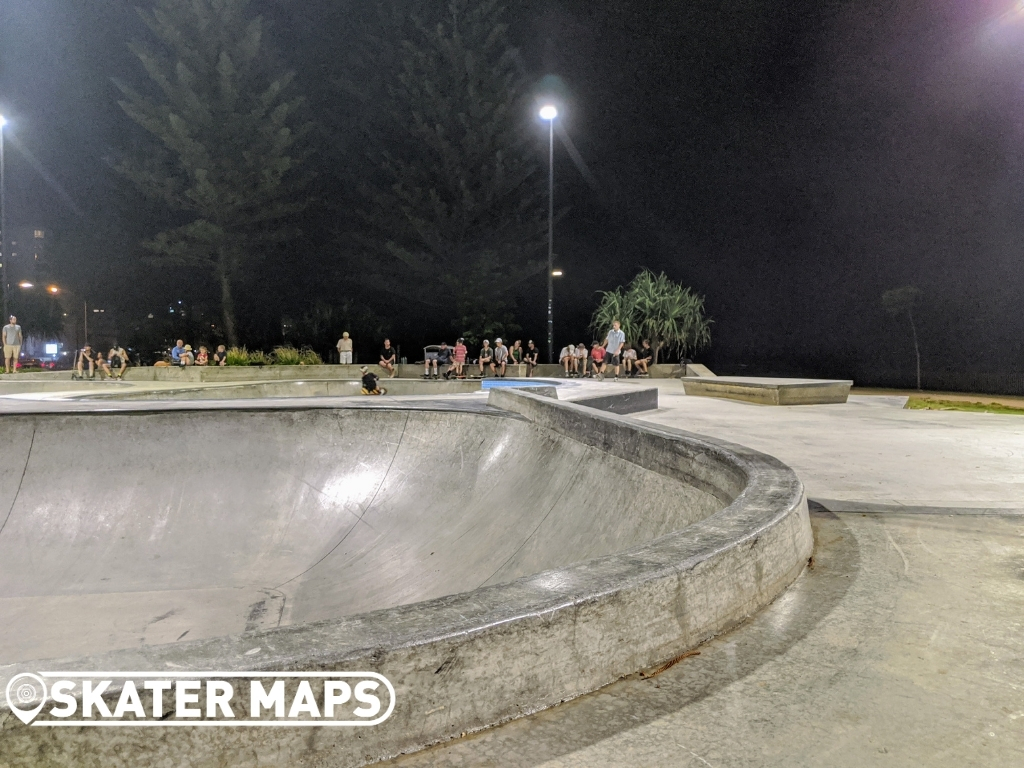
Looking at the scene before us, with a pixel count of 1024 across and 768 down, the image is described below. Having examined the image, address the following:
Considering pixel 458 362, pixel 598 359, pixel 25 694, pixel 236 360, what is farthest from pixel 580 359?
pixel 25 694

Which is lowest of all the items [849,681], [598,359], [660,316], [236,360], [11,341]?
[849,681]

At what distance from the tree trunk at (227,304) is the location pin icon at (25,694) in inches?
1136

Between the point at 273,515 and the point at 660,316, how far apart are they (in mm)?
18582

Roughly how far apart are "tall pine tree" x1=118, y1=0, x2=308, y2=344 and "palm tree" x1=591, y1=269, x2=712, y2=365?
15.3 m

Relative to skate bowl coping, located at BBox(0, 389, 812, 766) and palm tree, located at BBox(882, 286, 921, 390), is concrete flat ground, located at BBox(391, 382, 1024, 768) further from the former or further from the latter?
palm tree, located at BBox(882, 286, 921, 390)

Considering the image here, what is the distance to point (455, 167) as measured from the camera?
93.2ft

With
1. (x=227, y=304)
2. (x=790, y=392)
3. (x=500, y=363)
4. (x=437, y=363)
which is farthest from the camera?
(x=227, y=304)

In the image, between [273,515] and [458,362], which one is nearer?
[273,515]

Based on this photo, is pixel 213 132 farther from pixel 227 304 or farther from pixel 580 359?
pixel 580 359

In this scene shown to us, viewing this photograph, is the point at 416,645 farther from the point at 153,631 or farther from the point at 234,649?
the point at 153,631

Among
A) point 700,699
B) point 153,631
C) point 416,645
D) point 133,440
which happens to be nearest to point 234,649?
point 416,645

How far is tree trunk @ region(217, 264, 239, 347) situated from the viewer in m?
27.3

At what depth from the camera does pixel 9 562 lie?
4.88m

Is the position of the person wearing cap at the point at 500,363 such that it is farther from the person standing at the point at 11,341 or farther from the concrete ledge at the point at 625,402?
the person standing at the point at 11,341
